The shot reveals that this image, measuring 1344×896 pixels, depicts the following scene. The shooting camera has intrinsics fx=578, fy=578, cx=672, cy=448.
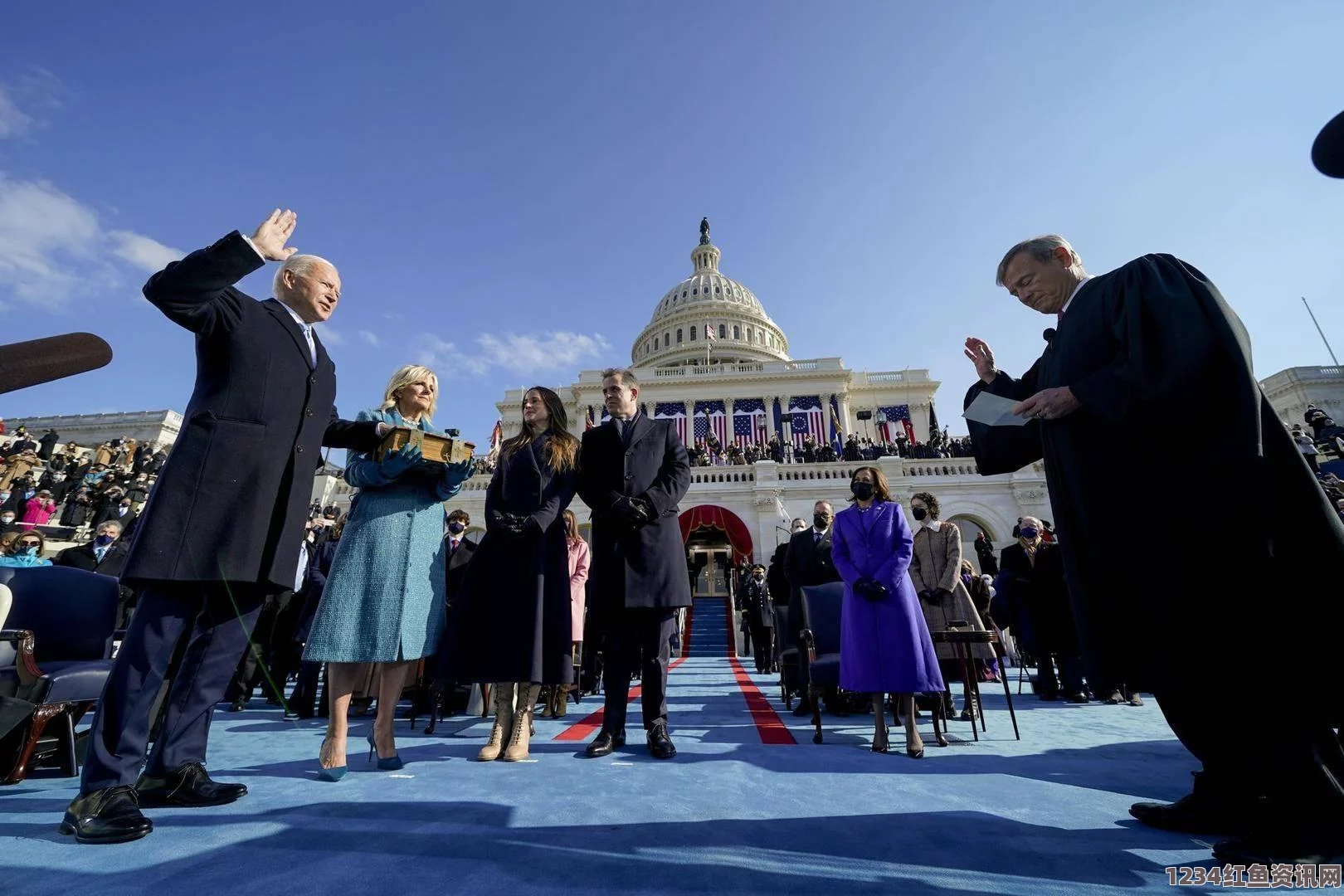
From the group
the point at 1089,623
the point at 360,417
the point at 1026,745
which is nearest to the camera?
the point at 1089,623

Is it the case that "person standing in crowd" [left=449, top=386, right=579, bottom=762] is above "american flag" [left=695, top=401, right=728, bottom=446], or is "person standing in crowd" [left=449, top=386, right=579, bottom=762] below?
below

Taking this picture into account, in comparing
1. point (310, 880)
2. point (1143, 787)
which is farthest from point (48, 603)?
point (1143, 787)

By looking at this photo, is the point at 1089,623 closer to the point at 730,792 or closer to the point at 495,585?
the point at 730,792

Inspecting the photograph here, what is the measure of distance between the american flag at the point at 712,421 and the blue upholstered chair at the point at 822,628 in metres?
37.3

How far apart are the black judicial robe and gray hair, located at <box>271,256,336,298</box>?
11.1 ft

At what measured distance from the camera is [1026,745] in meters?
3.97

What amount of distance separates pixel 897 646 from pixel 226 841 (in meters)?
3.57

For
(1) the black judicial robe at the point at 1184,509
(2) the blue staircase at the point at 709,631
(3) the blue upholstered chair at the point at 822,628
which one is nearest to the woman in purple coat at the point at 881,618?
(3) the blue upholstered chair at the point at 822,628

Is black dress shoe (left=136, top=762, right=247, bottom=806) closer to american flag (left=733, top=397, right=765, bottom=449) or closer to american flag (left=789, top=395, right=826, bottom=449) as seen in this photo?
american flag (left=789, top=395, right=826, bottom=449)

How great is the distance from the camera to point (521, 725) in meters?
3.39

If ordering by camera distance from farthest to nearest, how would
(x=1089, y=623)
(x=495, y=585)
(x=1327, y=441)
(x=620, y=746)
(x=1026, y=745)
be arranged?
(x=1327, y=441)
(x=1026, y=745)
(x=620, y=746)
(x=495, y=585)
(x=1089, y=623)

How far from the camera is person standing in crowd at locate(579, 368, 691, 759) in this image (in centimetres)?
361

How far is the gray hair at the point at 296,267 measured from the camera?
2848mm

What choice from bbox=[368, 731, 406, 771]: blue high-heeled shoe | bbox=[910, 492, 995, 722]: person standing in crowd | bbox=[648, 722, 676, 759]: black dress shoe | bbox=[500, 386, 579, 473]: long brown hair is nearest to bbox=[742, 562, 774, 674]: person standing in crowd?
bbox=[910, 492, 995, 722]: person standing in crowd
